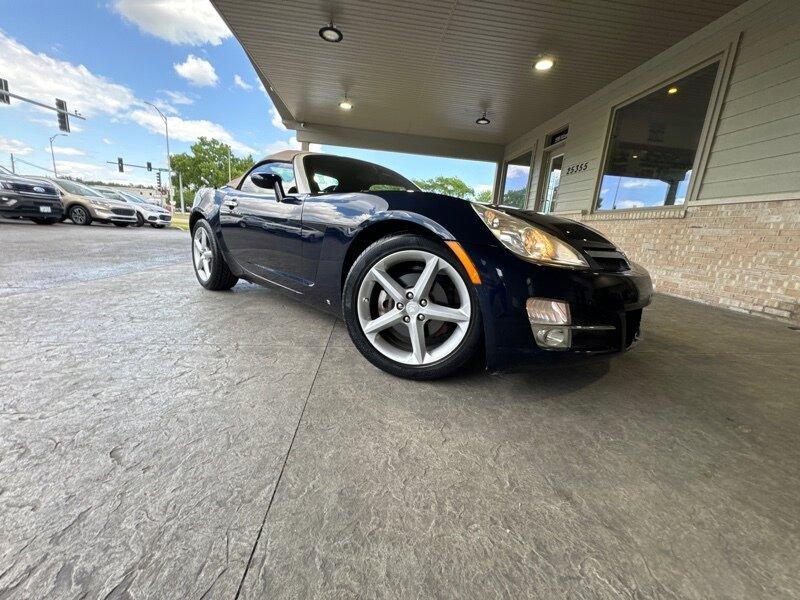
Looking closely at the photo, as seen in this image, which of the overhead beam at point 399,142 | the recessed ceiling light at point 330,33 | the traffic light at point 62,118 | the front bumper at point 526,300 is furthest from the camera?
the traffic light at point 62,118

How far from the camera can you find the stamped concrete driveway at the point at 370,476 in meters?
0.73

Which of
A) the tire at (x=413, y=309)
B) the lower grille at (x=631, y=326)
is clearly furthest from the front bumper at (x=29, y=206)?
the lower grille at (x=631, y=326)

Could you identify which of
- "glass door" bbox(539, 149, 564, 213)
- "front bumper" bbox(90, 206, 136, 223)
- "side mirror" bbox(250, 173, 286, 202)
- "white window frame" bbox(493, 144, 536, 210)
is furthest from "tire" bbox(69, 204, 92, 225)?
"glass door" bbox(539, 149, 564, 213)

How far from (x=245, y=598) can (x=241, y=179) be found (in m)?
2.98

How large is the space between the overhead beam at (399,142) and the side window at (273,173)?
8.81 meters

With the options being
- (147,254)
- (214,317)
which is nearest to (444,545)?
(214,317)

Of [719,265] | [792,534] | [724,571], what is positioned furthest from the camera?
[719,265]

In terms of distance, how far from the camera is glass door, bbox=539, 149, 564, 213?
8.09 meters

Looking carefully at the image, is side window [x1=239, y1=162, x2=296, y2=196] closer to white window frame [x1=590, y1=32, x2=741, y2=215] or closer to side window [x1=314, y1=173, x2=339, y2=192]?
side window [x1=314, y1=173, x2=339, y2=192]

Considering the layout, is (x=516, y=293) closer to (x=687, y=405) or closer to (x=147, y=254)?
(x=687, y=405)

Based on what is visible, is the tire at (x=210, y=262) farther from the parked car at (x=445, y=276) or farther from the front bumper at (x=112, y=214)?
the front bumper at (x=112, y=214)

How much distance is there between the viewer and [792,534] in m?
0.90

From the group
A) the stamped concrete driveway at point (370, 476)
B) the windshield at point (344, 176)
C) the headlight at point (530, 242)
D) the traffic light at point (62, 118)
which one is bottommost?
the stamped concrete driveway at point (370, 476)

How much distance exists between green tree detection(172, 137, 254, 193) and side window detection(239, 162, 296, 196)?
34605 mm
